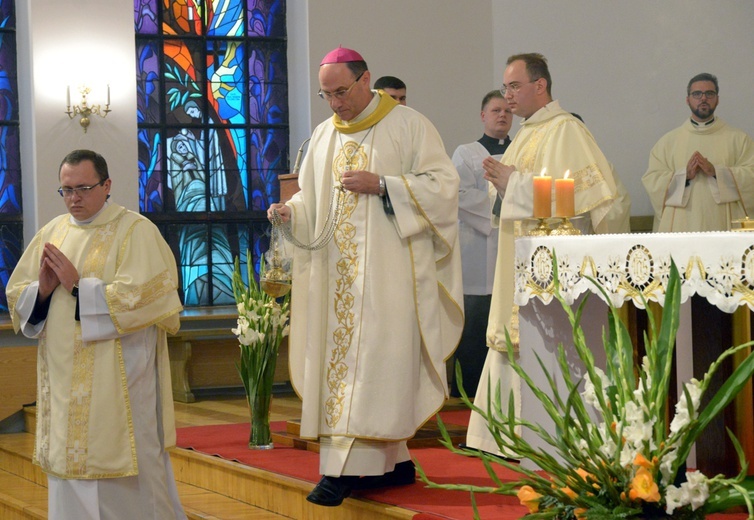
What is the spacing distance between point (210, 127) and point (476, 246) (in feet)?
12.0

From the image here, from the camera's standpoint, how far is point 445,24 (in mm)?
10477

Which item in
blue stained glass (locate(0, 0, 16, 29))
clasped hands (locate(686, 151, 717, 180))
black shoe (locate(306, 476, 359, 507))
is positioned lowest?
black shoe (locate(306, 476, 359, 507))

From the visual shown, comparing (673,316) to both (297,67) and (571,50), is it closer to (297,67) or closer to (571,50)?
(571,50)

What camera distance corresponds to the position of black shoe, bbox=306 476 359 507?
448 cm

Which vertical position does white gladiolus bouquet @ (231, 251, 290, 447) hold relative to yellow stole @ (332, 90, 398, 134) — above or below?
below

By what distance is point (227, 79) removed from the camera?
10.5 meters

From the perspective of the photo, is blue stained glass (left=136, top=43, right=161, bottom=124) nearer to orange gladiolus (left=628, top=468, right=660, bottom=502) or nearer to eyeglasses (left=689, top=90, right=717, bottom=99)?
eyeglasses (left=689, top=90, right=717, bottom=99)

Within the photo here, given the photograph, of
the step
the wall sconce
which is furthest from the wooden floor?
the wall sconce

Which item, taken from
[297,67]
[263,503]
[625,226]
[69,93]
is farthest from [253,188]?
[263,503]

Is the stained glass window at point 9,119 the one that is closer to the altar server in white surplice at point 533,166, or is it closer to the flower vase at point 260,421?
the flower vase at point 260,421

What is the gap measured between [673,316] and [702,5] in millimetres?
6748

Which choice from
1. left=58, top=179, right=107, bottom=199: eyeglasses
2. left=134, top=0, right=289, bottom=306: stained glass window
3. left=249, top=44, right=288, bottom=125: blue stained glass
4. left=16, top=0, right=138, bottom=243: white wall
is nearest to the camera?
left=58, top=179, right=107, bottom=199: eyeglasses

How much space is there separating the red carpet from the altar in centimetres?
37

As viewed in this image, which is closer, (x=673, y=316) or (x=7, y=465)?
(x=673, y=316)
